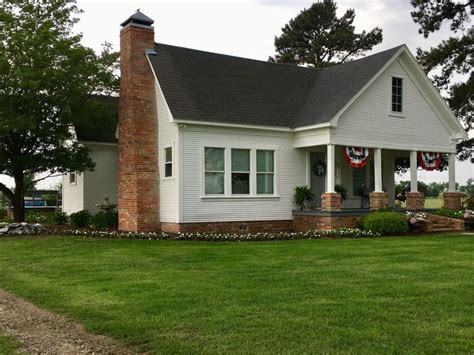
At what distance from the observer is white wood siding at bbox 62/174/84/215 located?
2241 centimetres

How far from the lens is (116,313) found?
6703mm

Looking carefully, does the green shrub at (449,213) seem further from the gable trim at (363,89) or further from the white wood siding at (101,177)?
the white wood siding at (101,177)

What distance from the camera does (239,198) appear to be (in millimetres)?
18078

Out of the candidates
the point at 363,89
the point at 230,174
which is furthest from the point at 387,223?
the point at 230,174

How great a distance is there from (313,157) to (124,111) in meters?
7.40

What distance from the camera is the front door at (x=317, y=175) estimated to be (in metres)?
20.4

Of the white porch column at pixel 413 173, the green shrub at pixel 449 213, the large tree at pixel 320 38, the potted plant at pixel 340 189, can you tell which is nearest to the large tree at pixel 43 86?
the potted plant at pixel 340 189

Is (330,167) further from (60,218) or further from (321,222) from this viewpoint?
(60,218)

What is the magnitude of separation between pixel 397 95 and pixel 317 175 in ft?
14.3

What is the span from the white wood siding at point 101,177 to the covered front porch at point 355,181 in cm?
858

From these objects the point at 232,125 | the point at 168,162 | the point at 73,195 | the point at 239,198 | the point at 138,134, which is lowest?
the point at 239,198

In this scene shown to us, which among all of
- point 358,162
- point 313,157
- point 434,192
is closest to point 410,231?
point 358,162

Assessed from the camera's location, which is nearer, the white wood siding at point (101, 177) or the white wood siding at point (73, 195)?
the white wood siding at point (101, 177)

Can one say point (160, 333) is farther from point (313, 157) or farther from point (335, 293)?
point (313, 157)
